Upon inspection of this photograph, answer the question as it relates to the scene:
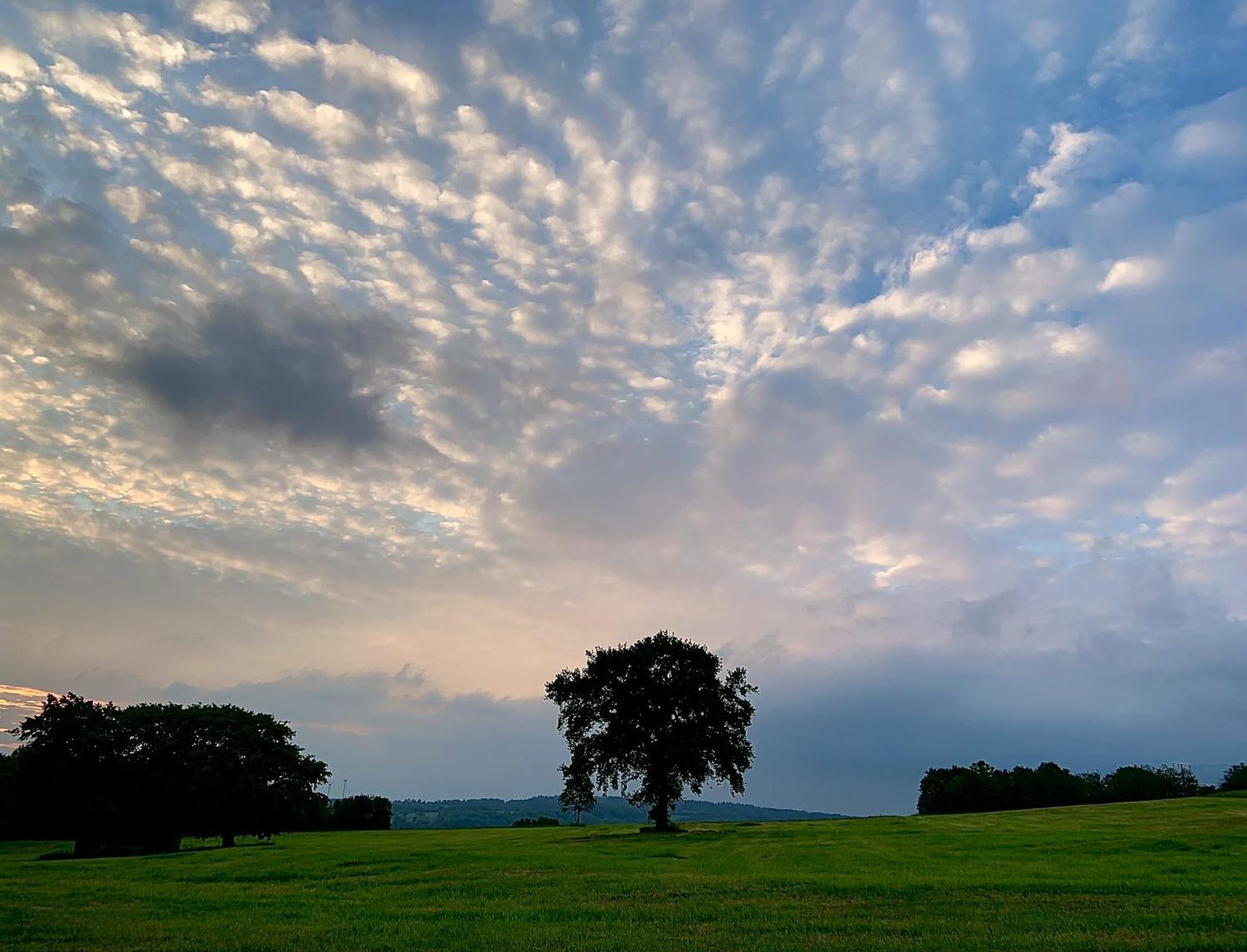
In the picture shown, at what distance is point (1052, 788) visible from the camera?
12756 cm

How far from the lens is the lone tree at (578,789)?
71250 mm

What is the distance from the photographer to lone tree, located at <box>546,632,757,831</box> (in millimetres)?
69312

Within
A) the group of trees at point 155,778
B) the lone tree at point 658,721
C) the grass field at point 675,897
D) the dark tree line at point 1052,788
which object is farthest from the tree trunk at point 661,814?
the dark tree line at point 1052,788

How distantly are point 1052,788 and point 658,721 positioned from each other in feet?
304

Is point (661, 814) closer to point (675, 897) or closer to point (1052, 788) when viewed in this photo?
point (675, 897)

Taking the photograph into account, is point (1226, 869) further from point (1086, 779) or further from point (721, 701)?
point (1086, 779)

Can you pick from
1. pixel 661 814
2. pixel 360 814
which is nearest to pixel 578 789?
pixel 661 814

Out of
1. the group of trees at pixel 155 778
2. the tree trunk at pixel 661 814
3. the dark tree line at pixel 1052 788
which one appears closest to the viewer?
the tree trunk at pixel 661 814

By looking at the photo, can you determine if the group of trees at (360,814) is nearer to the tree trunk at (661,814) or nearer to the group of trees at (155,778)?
the group of trees at (155,778)

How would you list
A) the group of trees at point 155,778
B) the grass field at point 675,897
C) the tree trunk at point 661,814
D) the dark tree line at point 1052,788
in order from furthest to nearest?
the dark tree line at point 1052,788 → the group of trees at point 155,778 → the tree trunk at point 661,814 → the grass field at point 675,897

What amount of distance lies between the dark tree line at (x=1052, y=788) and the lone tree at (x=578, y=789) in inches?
3346

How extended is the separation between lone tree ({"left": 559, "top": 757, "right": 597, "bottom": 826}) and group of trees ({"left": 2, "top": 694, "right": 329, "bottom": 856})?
27.6m

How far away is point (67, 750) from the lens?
77812mm

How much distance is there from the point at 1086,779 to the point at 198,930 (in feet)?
509
